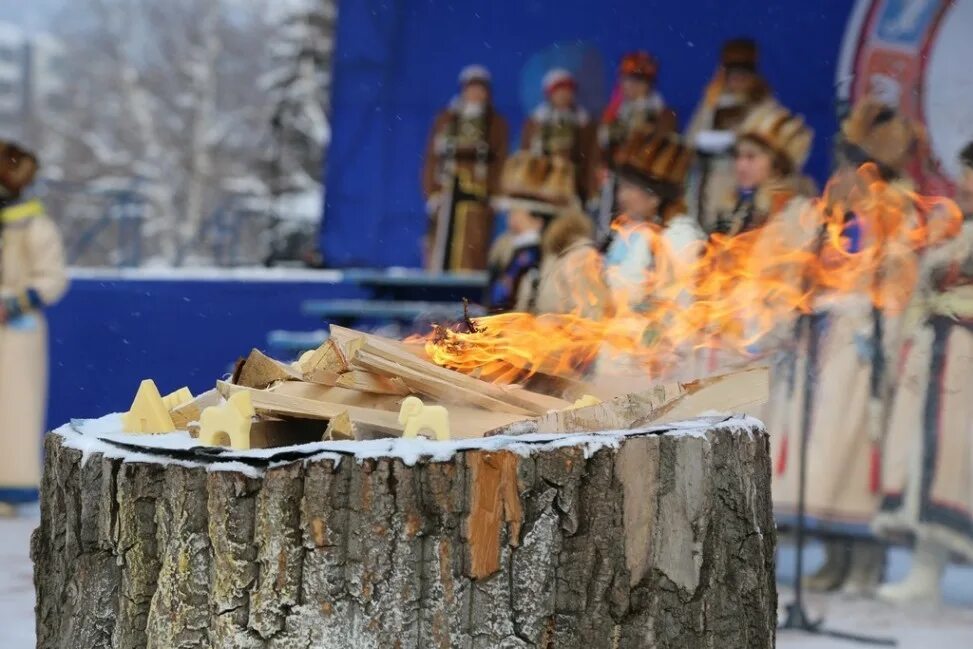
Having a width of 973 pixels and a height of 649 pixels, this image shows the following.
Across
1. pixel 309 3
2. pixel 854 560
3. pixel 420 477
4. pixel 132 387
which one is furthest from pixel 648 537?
pixel 309 3

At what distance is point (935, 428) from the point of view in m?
6.06

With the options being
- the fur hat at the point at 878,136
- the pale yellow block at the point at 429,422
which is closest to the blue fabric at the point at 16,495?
the fur hat at the point at 878,136

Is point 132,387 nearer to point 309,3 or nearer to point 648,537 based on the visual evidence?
point 648,537

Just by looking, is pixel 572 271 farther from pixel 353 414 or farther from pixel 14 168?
pixel 14 168

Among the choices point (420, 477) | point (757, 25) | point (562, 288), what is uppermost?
point (757, 25)

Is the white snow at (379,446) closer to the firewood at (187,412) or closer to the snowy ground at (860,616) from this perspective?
the firewood at (187,412)

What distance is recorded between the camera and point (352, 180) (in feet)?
27.9

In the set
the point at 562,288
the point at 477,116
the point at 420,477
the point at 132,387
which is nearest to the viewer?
the point at 420,477

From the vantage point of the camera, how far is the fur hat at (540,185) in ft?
25.5

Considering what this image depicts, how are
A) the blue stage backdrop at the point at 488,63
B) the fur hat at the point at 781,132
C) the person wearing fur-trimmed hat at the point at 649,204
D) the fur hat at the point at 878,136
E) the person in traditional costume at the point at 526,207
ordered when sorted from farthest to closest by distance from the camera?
the person in traditional costume at the point at 526,207 < the blue stage backdrop at the point at 488,63 < the fur hat at the point at 781,132 < the fur hat at the point at 878,136 < the person wearing fur-trimmed hat at the point at 649,204

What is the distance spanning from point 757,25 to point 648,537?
17.9ft

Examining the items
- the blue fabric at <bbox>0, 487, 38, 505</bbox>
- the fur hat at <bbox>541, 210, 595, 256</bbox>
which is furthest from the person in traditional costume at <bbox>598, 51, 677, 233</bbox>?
the blue fabric at <bbox>0, 487, 38, 505</bbox>

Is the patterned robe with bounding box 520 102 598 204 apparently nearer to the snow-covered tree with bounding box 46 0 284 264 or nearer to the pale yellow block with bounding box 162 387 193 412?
the pale yellow block with bounding box 162 387 193 412

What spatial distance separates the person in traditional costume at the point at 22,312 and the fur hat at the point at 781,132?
170 inches
